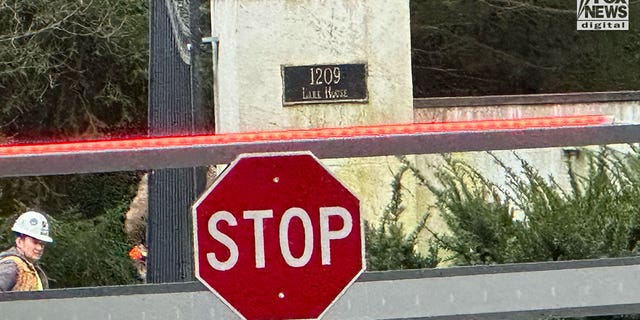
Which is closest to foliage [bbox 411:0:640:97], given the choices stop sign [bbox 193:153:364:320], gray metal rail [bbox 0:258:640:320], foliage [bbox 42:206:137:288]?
foliage [bbox 42:206:137:288]

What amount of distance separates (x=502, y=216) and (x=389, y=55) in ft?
10.9

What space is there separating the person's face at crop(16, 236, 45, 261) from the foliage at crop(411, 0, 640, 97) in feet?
42.6

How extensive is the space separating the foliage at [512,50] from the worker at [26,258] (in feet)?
42.6

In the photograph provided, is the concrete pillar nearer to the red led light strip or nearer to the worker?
the worker

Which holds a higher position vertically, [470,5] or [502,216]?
[470,5]

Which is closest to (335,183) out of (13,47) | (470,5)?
(13,47)

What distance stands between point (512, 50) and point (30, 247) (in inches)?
574

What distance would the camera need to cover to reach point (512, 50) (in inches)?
776

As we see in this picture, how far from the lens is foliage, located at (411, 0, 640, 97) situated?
62.1 feet

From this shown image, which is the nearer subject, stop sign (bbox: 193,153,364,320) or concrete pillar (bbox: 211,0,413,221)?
stop sign (bbox: 193,153,364,320)

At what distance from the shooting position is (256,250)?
3.43m

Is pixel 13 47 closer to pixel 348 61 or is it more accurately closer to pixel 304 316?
pixel 348 61

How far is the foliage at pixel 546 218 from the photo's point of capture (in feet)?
15.4

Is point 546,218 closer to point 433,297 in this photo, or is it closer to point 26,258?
point 433,297
